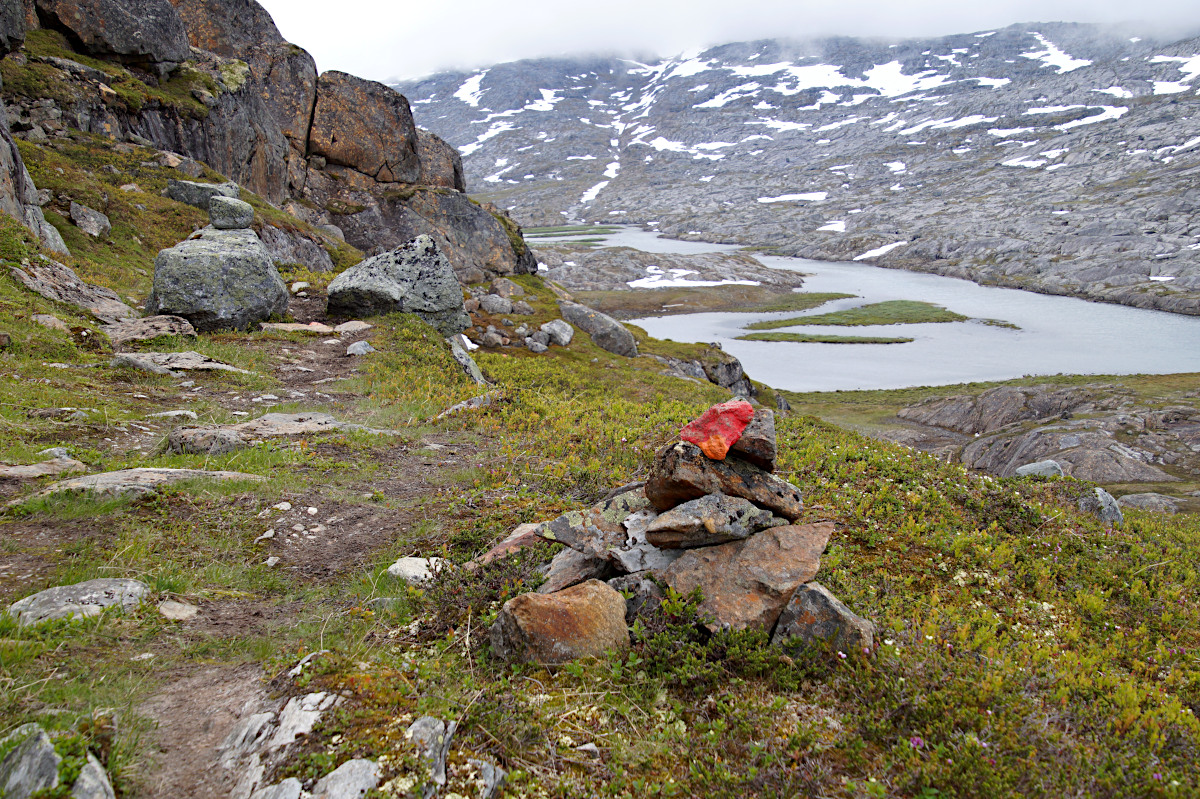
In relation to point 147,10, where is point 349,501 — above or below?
below

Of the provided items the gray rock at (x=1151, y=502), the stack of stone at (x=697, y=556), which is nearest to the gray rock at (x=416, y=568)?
the stack of stone at (x=697, y=556)

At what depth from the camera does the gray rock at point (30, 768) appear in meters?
3.71

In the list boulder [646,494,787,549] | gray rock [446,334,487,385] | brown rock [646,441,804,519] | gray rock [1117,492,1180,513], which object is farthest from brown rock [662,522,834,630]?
gray rock [1117,492,1180,513]

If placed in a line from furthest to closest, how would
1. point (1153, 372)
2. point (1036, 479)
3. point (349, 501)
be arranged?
point (1153, 372) < point (1036, 479) < point (349, 501)

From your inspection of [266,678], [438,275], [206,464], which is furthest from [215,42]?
[266,678]

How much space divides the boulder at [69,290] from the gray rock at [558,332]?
2852cm

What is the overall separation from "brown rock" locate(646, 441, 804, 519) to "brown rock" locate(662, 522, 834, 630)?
0.56 metres

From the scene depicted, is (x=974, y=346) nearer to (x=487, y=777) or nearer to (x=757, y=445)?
(x=757, y=445)

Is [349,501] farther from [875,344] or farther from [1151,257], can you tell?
[1151,257]

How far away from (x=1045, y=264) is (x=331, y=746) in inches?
7401

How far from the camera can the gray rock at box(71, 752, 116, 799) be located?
12.5 ft

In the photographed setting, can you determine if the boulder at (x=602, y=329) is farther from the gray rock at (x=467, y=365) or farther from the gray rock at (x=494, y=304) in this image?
the gray rock at (x=467, y=365)

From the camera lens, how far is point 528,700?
212 inches

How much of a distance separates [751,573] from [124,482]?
859cm
